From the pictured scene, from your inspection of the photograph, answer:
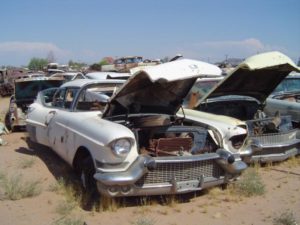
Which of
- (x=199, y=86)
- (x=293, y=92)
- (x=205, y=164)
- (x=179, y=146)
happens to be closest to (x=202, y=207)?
(x=205, y=164)

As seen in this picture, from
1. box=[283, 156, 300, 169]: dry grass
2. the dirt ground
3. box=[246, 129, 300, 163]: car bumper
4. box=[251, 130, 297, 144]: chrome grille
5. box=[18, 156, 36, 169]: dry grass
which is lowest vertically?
the dirt ground

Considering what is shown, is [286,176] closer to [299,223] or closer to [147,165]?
[299,223]

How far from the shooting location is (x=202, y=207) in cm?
496

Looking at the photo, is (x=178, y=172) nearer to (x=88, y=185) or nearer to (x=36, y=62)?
(x=88, y=185)

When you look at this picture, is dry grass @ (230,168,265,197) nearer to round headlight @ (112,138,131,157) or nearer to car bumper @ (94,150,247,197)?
car bumper @ (94,150,247,197)

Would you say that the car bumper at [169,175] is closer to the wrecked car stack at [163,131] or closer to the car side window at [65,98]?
the wrecked car stack at [163,131]

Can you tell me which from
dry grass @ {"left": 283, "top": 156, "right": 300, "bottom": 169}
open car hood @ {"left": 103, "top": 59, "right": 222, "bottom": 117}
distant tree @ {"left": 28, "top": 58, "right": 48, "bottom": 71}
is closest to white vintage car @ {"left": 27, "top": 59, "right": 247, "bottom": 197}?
open car hood @ {"left": 103, "top": 59, "right": 222, "bottom": 117}

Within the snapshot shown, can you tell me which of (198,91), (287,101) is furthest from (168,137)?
(287,101)

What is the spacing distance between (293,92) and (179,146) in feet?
15.5

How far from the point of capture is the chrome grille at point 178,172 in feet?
15.3

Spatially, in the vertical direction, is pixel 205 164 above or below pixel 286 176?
above

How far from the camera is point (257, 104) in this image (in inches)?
305

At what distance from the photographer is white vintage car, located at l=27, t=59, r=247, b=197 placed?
14.9 feet

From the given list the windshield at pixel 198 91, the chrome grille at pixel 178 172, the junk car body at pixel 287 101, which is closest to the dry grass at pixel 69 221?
the chrome grille at pixel 178 172
